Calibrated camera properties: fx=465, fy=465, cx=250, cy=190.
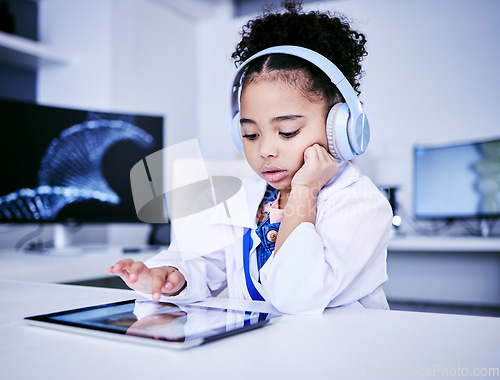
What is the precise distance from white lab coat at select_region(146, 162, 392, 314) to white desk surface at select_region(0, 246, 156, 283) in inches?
21.8

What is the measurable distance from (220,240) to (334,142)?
0.33 meters

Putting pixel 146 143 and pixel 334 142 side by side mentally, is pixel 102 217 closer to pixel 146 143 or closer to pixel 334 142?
pixel 146 143

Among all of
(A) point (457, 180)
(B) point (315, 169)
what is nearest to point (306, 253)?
(B) point (315, 169)

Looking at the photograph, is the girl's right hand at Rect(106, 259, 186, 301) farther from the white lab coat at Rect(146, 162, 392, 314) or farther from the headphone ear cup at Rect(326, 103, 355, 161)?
the headphone ear cup at Rect(326, 103, 355, 161)

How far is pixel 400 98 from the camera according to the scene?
2.90 metres

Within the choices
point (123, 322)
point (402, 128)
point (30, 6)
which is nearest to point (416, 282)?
point (402, 128)

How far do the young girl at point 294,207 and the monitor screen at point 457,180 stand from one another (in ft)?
5.22

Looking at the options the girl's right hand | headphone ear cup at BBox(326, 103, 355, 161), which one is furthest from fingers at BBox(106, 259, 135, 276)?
headphone ear cup at BBox(326, 103, 355, 161)

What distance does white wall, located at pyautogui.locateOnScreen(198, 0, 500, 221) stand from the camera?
271 cm

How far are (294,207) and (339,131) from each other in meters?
0.16

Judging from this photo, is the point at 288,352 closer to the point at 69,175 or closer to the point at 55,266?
the point at 55,266

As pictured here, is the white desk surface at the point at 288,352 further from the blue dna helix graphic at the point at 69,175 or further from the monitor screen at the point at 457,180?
the monitor screen at the point at 457,180

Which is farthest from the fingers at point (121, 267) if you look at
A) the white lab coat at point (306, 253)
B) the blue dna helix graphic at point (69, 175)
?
the blue dna helix graphic at point (69, 175)

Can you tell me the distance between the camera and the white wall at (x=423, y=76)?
107 inches
